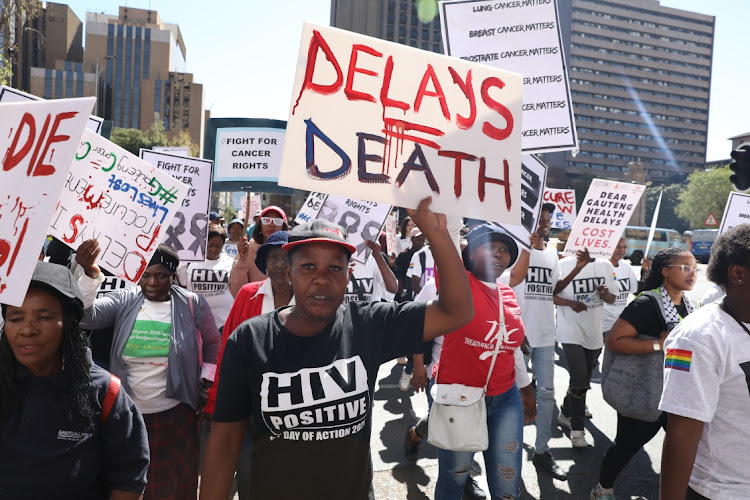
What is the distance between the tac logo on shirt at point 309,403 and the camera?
1.99 meters

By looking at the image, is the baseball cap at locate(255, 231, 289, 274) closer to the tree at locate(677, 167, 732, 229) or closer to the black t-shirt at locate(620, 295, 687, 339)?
the black t-shirt at locate(620, 295, 687, 339)

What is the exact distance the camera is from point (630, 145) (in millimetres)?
126062

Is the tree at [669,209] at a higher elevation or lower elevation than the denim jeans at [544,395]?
higher

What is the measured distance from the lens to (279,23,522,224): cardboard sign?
85.0 inches

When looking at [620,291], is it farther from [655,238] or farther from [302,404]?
[655,238]

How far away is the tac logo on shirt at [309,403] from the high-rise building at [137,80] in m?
103

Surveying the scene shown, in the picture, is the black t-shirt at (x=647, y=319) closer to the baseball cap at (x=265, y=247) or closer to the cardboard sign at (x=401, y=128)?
the cardboard sign at (x=401, y=128)

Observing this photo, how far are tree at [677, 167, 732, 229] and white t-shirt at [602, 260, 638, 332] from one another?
58.3 meters

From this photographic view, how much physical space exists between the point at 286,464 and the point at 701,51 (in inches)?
6256

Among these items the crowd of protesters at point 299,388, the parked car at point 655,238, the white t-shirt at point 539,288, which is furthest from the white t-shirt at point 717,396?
the parked car at point 655,238

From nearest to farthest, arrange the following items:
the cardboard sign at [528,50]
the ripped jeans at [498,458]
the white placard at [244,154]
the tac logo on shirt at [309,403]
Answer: the tac logo on shirt at [309,403]
the ripped jeans at [498,458]
the cardboard sign at [528,50]
the white placard at [244,154]

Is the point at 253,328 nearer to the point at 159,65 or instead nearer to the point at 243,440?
the point at 243,440

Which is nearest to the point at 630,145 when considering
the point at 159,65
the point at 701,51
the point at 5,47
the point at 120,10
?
the point at 701,51

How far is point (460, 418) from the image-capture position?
126 inches
